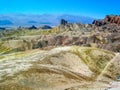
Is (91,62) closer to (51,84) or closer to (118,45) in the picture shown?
(51,84)

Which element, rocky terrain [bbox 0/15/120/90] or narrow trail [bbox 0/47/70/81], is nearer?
rocky terrain [bbox 0/15/120/90]

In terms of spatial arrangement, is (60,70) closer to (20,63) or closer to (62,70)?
(62,70)

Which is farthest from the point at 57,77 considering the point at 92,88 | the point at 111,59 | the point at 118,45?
the point at 118,45

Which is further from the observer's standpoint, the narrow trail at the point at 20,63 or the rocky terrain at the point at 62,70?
the narrow trail at the point at 20,63

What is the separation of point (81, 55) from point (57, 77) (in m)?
26.6

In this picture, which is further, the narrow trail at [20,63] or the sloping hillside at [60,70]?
the narrow trail at [20,63]

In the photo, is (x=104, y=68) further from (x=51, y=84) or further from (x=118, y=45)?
(x=118, y=45)

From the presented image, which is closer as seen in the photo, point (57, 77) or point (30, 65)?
point (57, 77)

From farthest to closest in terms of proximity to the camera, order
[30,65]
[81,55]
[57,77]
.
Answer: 1. [81,55]
2. [30,65]
3. [57,77]

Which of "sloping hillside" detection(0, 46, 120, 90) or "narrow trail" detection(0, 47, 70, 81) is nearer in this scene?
"sloping hillside" detection(0, 46, 120, 90)

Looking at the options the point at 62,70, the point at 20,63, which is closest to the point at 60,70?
the point at 62,70

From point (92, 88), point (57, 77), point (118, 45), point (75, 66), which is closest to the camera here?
point (92, 88)

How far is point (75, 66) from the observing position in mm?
108250

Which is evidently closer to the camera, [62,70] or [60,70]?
[60,70]
